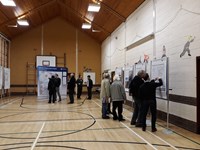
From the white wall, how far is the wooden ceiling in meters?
0.92

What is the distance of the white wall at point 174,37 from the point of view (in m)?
5.30

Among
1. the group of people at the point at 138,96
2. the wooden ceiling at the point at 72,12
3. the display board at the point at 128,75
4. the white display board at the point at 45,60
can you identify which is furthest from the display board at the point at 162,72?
the white display board at the point at 45,60

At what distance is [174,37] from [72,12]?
372 inches

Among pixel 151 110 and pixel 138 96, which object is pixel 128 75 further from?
pixel 151 110

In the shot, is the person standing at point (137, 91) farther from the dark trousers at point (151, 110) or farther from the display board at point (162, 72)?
the display board at point (162, 72)

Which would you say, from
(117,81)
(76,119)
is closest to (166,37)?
(117,81)

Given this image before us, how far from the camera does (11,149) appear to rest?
3.90m

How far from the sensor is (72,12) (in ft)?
46.9

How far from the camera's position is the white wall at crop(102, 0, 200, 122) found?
17.4 feet

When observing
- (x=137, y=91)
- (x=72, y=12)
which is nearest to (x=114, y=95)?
(x=137, y=91)

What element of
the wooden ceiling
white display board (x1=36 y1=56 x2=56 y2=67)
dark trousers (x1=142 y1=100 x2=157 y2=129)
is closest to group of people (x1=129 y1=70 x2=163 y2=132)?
dark trousers (x1=142 y1=100 x2=157 y2=129)

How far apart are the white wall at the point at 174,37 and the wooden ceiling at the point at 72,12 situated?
92 centimetres

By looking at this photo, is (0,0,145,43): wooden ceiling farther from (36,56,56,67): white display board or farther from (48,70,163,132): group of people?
(48,70,163,132): group of people

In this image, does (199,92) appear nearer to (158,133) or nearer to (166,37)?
(158,133)
